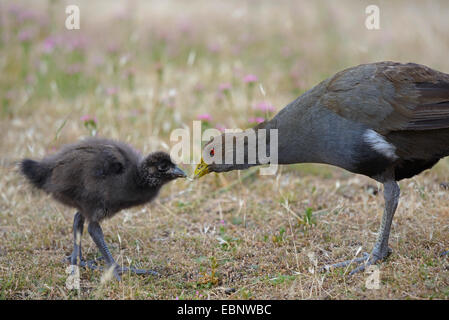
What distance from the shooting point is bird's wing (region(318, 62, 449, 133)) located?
4.49m

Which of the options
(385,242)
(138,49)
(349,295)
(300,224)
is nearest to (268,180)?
(300,224)

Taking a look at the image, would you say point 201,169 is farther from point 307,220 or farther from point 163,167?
point 307,220

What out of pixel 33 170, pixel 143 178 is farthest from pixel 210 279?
pixel 33 170

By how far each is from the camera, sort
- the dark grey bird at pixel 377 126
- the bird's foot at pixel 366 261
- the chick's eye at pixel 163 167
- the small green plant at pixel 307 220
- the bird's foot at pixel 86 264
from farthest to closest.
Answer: the small green plant at pixel 307 220 < the chick's eye at pixel 163 167 < the bird's foot at pixel 86 264 < the bird's foot at pixel 366 261 < the dark grey bird at pixel 377 126

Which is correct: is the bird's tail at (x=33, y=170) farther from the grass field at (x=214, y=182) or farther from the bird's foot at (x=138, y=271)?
the bird's foot at (x=138, y=271)

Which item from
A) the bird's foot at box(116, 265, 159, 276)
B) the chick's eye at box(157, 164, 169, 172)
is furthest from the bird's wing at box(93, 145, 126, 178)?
the bird's foot at box(116, 265, 159, 276)

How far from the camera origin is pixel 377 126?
449 centimetres

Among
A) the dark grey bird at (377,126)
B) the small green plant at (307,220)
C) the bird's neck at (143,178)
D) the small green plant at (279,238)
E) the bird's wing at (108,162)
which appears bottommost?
the small green plant at (279,238)

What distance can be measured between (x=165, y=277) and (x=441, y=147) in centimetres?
265

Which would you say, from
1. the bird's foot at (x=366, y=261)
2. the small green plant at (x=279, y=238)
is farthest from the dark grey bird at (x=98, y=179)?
the bird's foot at (x=366, y=261)

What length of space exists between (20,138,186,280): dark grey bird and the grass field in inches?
13.3

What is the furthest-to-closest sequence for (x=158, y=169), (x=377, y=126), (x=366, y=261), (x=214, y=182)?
(x=214, y=182)
(x=158, y=169)
(x=366, y=261)
(x=377, y=126)

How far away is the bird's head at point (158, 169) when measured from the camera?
4.93 meters

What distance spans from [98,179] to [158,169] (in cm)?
56
